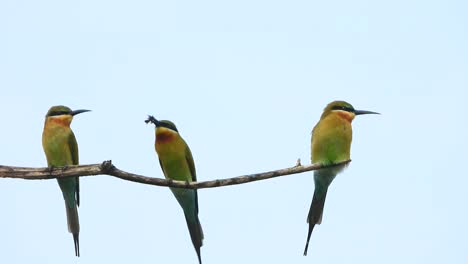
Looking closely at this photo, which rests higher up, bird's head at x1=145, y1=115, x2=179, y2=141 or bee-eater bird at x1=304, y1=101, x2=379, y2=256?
bird's head at x1=145, y1=115, x2=179, y2=141

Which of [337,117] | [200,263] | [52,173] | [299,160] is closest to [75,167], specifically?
[52,173]

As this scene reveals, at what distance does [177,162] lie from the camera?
6.36 metres

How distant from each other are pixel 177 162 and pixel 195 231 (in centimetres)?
58

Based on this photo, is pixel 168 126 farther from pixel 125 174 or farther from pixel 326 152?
pixel 125 174

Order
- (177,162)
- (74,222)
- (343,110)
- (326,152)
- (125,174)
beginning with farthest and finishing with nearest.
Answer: (74,222) → (177,162) → (343,110) → (326,152) → (125,174)

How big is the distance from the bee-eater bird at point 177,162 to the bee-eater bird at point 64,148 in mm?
717

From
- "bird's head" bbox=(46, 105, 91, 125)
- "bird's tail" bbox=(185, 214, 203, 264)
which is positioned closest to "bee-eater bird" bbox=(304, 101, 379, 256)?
"bird's tail" bbox=(185, 214, 203, 264)

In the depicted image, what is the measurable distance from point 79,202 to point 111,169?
90.1 inches

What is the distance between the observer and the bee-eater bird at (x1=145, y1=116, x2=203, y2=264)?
6348 millimetres

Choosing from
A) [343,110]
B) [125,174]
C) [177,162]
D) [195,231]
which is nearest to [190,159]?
[177,162]

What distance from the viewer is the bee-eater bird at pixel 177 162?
→ 6.35 m

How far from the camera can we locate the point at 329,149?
19.5 ft

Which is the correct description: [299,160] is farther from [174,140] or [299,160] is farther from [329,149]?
[174,140]

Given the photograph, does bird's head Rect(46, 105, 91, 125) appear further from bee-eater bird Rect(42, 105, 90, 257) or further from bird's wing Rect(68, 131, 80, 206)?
bird's wing Rect(68, 131, 80, 206)
